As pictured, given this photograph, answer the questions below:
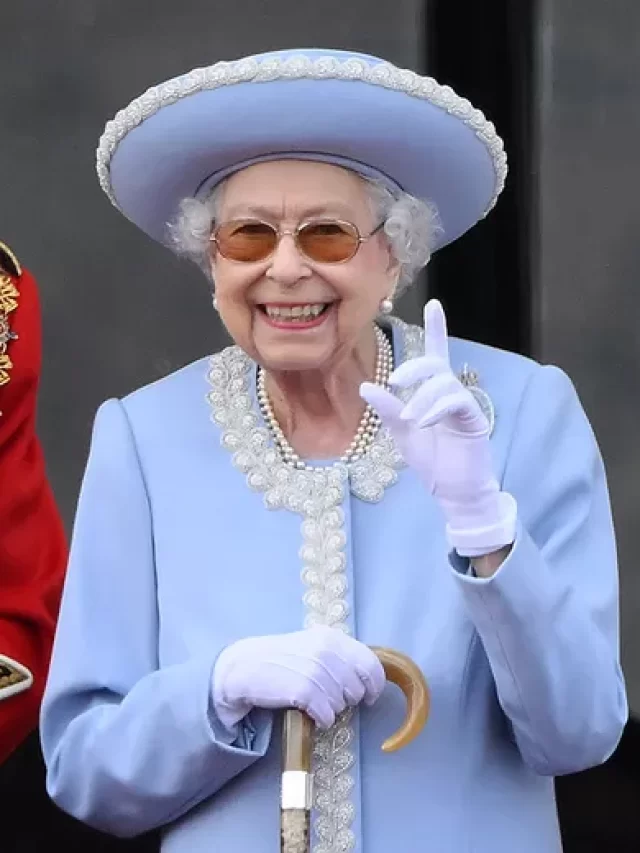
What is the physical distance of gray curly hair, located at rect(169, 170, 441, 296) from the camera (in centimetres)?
252

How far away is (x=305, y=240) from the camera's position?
8.00ft

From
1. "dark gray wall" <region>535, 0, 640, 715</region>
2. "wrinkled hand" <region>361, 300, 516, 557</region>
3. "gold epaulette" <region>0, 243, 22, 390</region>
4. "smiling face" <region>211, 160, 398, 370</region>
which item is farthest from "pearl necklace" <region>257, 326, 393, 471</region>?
"dark gray wall" <region>535, 0, 640, 715</region>

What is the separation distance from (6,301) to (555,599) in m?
1.04

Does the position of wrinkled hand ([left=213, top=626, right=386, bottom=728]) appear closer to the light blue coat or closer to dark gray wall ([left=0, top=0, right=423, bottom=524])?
the light blue coat

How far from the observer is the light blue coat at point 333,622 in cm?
240

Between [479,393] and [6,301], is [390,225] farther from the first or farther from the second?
[6,301]

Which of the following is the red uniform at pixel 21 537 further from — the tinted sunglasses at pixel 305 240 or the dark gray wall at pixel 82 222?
the dark gray wall at pixel 82 222

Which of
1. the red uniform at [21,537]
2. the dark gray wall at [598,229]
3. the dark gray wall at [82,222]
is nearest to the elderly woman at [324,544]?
the red uniform at [21,537]

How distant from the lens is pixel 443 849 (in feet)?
7.95

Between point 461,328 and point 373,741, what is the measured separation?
1.47m

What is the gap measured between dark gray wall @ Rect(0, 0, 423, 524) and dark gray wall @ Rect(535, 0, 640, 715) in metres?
0.68

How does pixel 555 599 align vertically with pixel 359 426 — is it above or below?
below

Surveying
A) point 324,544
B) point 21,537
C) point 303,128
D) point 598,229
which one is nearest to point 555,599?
point 324,544

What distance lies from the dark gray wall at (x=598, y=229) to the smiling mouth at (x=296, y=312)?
1.54 m
